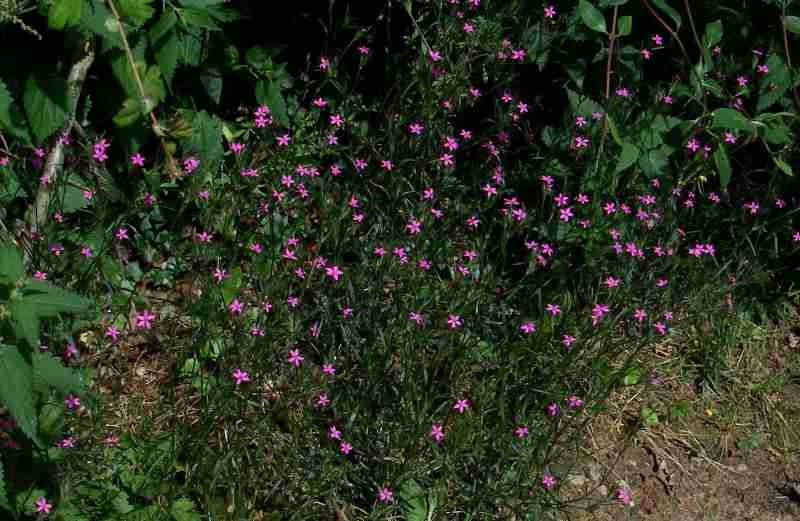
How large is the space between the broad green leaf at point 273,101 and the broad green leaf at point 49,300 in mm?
1345

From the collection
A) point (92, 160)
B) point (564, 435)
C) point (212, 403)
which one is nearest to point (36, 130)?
point (92, 160)

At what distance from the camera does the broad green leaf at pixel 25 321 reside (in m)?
1.87

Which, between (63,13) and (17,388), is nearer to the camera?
(17,388)

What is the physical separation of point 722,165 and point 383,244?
1.20m

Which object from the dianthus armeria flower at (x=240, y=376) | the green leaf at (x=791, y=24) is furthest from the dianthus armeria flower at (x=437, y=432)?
the green leaf at (x=791, y=24)

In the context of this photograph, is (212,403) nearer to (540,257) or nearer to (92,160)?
(92,160)

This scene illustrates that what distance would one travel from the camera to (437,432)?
105 inches

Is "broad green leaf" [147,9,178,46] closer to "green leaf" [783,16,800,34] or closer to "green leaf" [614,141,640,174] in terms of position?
"green leaf" [614,141,640,174]

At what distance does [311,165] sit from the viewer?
3307 millimetres

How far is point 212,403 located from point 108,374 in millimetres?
452

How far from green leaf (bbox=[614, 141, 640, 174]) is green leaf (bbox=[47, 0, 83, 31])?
1.74 metres

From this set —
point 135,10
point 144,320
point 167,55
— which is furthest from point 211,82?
point 144,320

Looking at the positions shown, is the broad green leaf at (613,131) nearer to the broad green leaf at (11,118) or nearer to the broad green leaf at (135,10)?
the broad green leaf at (135,10)

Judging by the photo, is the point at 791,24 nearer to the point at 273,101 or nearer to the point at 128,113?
the point at 273,101
